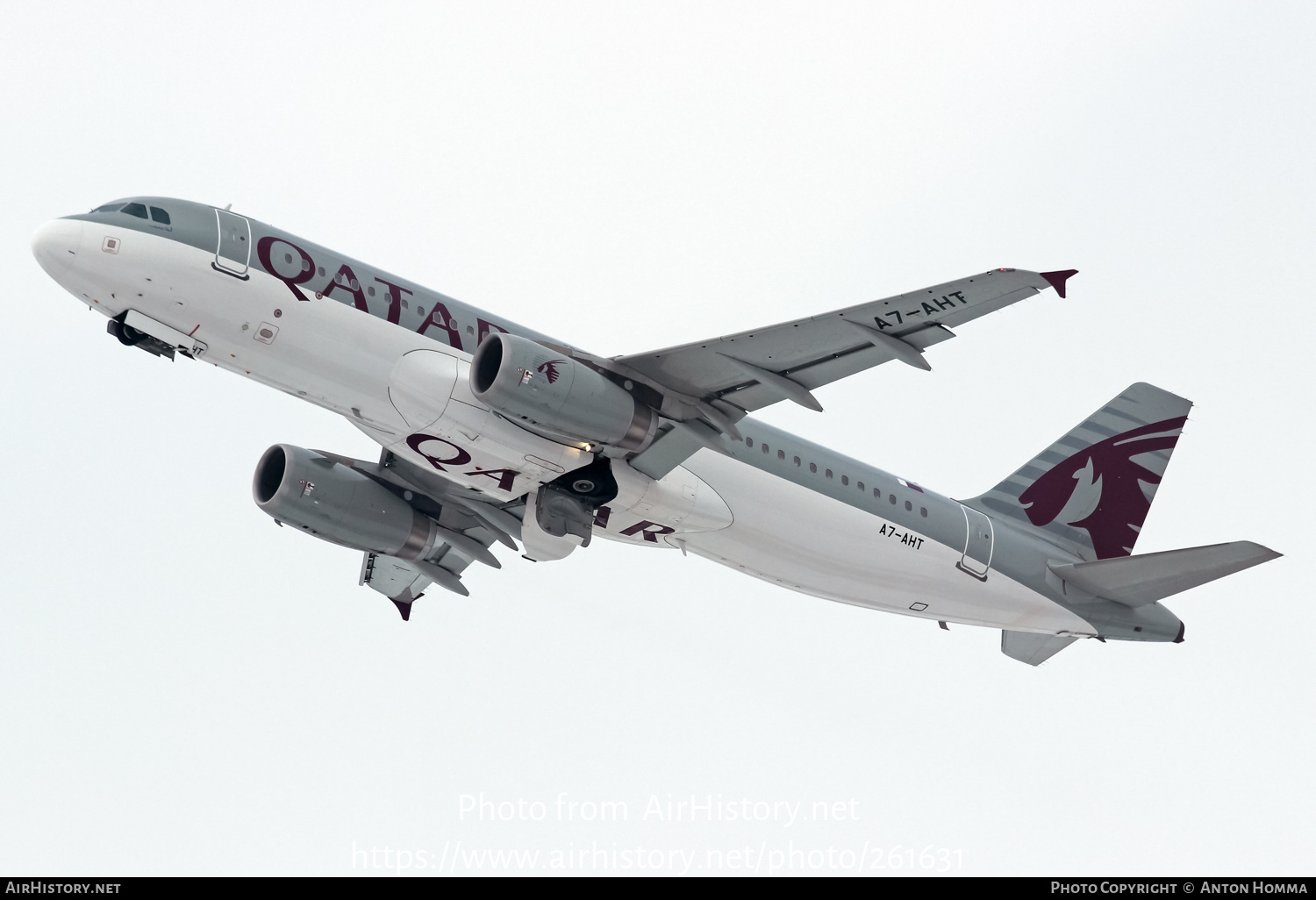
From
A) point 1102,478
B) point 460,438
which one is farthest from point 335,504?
point 1102,478

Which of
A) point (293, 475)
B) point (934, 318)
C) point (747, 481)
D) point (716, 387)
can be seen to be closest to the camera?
point (934, 318)

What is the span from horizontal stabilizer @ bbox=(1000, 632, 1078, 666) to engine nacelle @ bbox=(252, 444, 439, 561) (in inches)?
556

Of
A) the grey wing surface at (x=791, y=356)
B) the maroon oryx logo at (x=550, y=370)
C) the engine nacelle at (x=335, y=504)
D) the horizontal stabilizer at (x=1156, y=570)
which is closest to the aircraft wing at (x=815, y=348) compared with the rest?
the grey wing surface at (x=791, y=356)

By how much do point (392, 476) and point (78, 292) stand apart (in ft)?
29.2

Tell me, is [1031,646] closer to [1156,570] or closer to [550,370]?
[1156,570]

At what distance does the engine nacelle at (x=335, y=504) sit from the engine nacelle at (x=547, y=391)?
23.0 ft

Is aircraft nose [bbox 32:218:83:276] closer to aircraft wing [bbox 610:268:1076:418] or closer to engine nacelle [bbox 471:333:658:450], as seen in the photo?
engine nacelle [bbox 471:333:658:450]

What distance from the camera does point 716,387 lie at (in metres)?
26.1

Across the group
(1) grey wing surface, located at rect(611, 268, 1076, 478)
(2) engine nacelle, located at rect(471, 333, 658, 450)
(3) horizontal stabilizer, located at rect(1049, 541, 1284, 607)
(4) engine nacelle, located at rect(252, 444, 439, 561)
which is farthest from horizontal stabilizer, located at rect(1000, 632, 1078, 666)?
(4) engine nacelle, located at rect(252, 444, 439, 561)

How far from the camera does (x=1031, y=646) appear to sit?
109 ft

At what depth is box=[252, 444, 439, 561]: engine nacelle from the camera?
29875mm

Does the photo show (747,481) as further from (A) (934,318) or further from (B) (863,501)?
(A) (934,318)

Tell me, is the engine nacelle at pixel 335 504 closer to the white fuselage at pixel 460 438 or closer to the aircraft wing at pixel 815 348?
the white fuselage at pixel 460 438

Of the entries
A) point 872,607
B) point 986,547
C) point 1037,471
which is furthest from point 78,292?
point 1037,471
